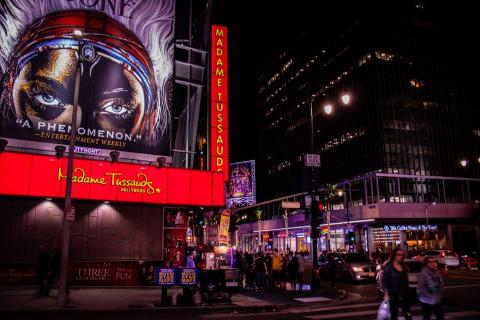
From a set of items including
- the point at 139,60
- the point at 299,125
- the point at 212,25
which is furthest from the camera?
the point at 299,125

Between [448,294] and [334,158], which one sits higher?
[334,158]

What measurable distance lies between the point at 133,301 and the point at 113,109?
36.6 feet

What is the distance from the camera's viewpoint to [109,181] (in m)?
21.3

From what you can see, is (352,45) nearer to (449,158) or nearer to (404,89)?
(404,89)

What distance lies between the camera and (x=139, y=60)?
2423cm

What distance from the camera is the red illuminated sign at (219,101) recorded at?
980 inches

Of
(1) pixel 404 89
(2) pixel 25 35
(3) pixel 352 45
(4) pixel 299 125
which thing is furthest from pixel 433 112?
(2) pixel 25 35

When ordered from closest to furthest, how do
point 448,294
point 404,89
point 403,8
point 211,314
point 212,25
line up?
point 211,314, point 448,294, point 212,25, point 404,89, point 403,8

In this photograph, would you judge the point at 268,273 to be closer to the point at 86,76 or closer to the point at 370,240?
the point at 86,76

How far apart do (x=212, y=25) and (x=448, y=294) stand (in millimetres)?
20505

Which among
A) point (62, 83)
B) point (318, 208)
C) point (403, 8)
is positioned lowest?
point (318, 208)

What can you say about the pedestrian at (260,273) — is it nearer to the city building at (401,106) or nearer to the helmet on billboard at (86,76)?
the helmet on billboard at (86,76)

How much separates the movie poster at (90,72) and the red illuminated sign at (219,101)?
274 centimetres

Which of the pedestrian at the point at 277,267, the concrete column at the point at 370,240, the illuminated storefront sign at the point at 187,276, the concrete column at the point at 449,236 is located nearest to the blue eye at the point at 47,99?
the illuminated storefront sign at the point at 187,276
